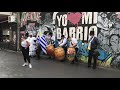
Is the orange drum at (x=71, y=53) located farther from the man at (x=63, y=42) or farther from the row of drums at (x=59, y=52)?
the man at (x=63, y=42)

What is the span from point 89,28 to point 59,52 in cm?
228

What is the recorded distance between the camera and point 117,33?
13.5m

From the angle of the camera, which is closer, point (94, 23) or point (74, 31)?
point (94, 23)

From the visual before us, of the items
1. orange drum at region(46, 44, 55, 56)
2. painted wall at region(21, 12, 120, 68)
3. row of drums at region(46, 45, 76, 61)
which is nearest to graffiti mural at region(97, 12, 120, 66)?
painted wall at region(21, 12, 120, 68)

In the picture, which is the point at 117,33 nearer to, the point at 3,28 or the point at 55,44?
the point at 55,44

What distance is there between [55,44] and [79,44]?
236 centimetres

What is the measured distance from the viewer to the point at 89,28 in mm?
15289

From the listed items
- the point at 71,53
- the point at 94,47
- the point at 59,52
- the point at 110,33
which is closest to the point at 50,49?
the point at 59,52

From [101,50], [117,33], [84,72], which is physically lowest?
[84,72]

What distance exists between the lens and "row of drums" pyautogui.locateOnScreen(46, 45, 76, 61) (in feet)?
49.6

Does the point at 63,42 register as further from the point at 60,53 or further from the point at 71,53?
the point at 71,53

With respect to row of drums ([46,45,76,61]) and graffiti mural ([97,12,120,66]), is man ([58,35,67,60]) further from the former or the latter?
graffiti mural ([97,12,120,66])
